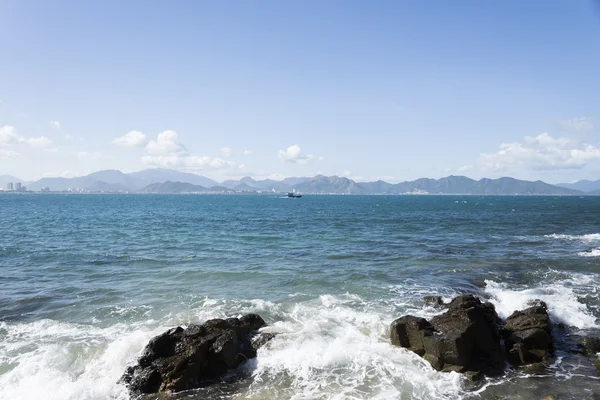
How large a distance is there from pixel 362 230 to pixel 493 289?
32590mm

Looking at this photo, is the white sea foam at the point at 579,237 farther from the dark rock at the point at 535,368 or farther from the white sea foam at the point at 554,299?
the dark rock at the point at 535,368

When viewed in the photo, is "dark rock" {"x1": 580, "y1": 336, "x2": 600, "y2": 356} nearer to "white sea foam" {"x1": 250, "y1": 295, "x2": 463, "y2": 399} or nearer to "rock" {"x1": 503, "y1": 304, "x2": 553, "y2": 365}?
"rock" {"x1": 503, "y1": 304, "x2": 553, "y2": 365}

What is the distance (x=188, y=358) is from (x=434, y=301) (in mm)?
13489

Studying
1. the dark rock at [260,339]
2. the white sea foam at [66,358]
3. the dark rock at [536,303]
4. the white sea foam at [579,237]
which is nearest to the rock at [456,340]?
the dark rock at [536,303]

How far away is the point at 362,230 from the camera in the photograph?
55500 millimetres

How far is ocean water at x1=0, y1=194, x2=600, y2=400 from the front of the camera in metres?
12.6

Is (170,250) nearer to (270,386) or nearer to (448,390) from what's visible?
(270,386)

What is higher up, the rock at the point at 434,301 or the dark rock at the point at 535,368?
the rock at the point at 434,301

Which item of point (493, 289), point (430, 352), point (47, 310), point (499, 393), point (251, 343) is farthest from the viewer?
point (493, 289)

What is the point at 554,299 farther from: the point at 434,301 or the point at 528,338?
the point at 528,338

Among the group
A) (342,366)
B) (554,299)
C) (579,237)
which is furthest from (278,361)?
(579,237)

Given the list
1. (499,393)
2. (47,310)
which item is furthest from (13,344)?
(499,393)

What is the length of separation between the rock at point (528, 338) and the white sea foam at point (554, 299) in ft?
8.14

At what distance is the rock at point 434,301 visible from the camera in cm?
2014
